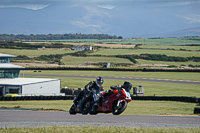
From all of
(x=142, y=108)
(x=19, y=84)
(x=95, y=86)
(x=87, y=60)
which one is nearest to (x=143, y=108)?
(x=142, y=108)

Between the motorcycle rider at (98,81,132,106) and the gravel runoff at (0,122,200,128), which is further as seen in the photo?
the gravel runoff at (0,122,200,128)

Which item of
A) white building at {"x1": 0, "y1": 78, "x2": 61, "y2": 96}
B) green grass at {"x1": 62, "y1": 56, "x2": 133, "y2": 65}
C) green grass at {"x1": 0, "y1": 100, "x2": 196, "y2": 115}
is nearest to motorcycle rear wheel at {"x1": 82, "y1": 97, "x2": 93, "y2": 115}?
green grass at {"x1": 0, "y1": 100, "x2": 196, "y2": 115}

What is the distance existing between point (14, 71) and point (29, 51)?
119 metres

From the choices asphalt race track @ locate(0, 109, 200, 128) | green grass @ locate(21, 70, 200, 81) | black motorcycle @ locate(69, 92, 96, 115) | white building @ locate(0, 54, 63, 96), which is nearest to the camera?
black motorcycle @ locate(69, 92, 96, 115)

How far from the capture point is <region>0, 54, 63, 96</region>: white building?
192 feet

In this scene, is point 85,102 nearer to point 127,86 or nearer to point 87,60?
point 127,86

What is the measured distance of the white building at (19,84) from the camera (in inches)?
Answer: 2302

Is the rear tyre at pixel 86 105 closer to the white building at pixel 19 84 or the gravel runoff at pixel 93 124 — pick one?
the gravel runoff at pixel 93 124

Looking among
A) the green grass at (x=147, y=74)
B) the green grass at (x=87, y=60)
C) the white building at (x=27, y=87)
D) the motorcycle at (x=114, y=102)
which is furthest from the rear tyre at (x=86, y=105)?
the green grass at (x=87, y=60)

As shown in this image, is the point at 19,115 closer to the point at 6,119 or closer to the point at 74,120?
the point at 6,119

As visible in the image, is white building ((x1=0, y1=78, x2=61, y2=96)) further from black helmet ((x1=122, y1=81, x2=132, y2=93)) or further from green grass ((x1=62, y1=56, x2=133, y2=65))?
green grass ((x1=62, y1=56, x2=133, y2=65))

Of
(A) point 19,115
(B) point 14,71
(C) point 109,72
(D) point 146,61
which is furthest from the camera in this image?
(D) point 146,61

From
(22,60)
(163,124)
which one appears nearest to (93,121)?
(163,124)

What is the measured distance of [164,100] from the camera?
49.6m
